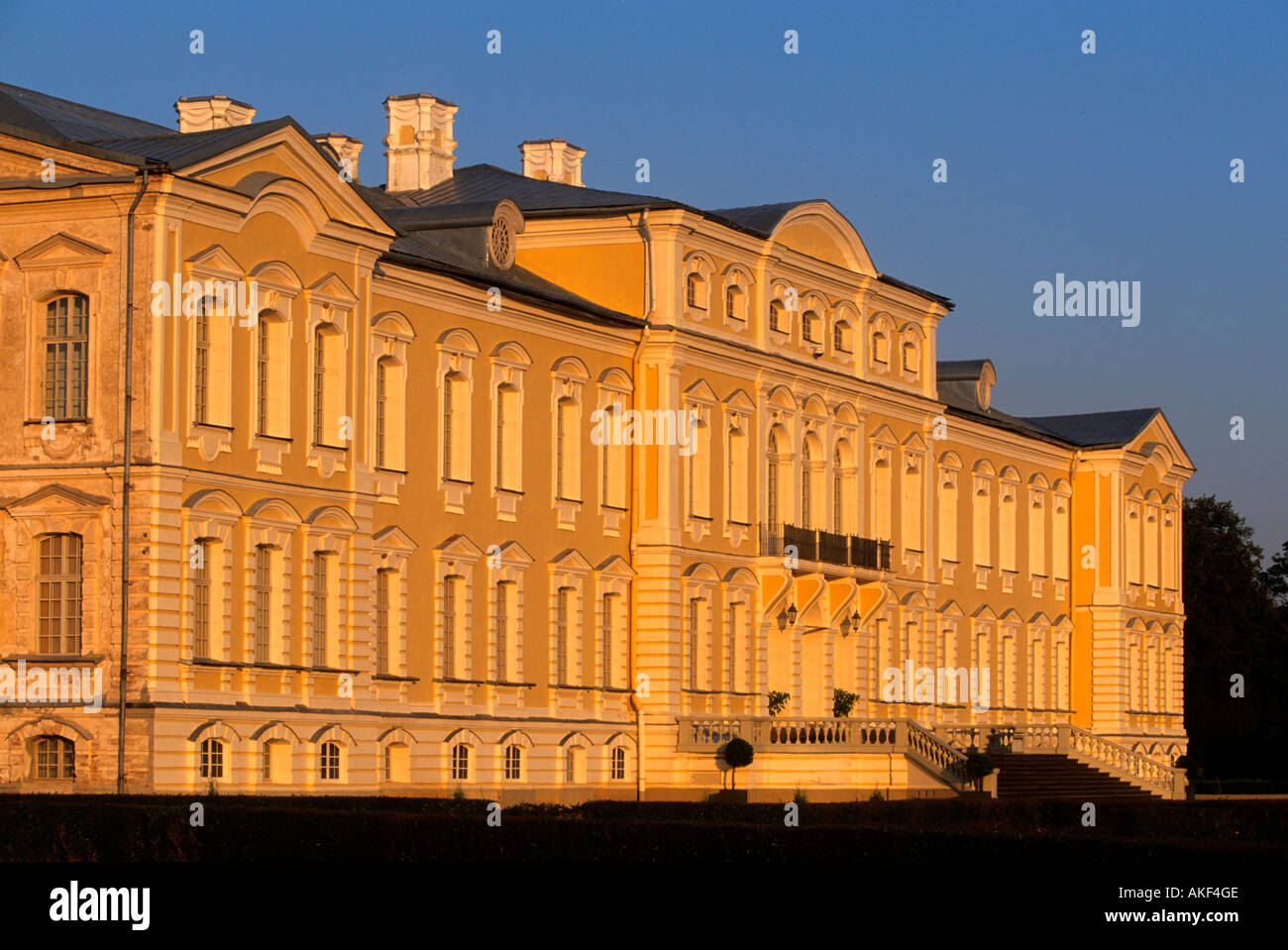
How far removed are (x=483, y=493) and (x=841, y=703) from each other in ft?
47.8

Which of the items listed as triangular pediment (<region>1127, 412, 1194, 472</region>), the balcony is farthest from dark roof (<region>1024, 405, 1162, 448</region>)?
the balcony

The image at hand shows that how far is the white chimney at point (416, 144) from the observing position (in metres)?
58.2

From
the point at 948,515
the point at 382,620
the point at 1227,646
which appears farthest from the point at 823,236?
the point at 1227,646

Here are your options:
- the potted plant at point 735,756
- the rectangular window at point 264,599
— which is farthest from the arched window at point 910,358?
the rectangular window at point 264,599

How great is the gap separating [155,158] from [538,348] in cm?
1317

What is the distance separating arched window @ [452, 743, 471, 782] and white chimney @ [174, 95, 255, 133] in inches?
521

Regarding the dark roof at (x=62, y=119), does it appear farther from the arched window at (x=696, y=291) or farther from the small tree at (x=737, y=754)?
the small tree at (x=737, y=754)

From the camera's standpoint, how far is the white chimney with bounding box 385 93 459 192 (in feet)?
191

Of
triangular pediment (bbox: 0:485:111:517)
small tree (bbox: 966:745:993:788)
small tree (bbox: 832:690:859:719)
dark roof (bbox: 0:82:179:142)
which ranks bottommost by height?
small tree (bbox: 966:745:993:788)

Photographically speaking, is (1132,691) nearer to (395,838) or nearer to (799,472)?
(799,472)

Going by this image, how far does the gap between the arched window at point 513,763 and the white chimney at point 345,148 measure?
15.0m

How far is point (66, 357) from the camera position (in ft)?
127

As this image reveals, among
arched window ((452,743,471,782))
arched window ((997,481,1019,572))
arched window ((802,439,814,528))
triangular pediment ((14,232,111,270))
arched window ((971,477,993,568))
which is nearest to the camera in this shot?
triangular pediment ((14,232,111,270))

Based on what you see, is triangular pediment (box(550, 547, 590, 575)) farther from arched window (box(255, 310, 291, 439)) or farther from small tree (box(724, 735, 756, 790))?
arched window (box(255, 310, 291, 439))
